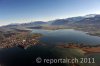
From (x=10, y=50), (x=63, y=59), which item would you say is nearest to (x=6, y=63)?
(x=10, y=50)

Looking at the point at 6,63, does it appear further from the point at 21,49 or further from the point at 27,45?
the point at 27,45

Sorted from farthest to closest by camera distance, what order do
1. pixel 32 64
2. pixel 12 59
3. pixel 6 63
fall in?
1. pixel 12 59
2. pixel 6 63
3. pixel 32 64

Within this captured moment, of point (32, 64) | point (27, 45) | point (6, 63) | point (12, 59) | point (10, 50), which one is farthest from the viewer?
point (27, 45)

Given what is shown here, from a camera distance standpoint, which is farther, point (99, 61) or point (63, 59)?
point (63, 59)

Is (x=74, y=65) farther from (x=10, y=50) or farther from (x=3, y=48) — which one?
(x=3, y=48)

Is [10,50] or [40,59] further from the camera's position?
[10,50]

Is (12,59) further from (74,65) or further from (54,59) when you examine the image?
(74,65)

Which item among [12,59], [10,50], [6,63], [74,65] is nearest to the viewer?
[74,65]

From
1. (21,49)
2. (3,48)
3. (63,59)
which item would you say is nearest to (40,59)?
(63,59)

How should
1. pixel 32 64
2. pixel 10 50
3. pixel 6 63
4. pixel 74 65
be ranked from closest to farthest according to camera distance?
pixel 74 65 < pixel 32 64 < pixel 6 63 < pixel 10 50
